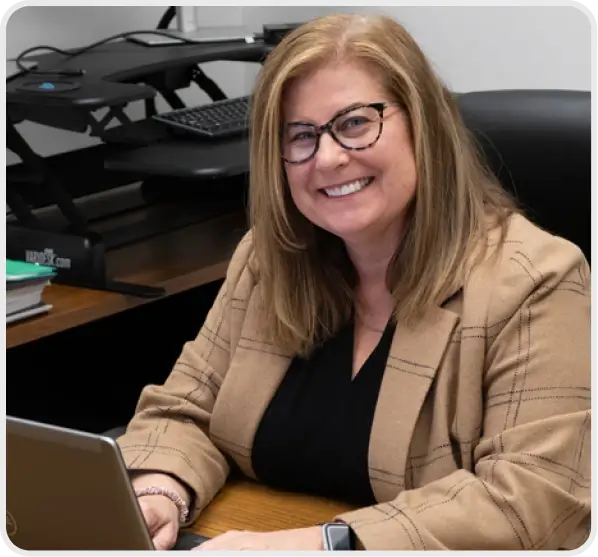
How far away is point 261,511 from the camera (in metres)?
1.25

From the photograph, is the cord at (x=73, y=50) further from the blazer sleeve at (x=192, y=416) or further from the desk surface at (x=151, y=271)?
the blazer sleeve at (x=192, y=416)

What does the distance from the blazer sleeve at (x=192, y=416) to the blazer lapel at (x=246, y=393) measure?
0.08 feet

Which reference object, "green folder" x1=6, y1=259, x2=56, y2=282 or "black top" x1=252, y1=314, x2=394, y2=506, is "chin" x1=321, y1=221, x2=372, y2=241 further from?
"green folder" x1=6, y1=259, x2=56, y2=282

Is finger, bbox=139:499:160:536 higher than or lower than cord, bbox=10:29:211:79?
lower

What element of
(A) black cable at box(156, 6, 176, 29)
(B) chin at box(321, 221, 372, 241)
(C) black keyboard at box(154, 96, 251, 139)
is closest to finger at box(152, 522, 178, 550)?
(B) chin at box(321, 221, 372, 241)

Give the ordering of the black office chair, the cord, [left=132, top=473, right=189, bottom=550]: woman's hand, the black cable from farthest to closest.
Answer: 1. the black cable
2. the cord
3. the black office chair
4. [left=132, top=473, right=189, bottom=550]: woman's hand

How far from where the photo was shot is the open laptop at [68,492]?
0.89 meters

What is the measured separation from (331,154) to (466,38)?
1226mm

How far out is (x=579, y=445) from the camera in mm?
1116

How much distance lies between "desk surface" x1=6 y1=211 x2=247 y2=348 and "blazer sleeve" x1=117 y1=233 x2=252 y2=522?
0.96 feet

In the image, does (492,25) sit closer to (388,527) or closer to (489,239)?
(489,239)

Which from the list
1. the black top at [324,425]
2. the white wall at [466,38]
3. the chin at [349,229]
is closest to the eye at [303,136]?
the chin at [349,229]

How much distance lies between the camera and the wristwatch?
1.09 meters

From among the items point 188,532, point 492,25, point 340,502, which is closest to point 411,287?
point 340,502
